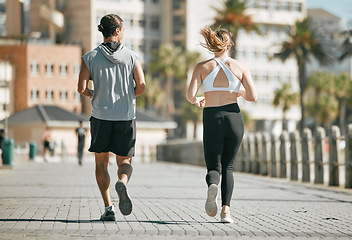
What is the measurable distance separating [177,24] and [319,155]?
92.1 metres

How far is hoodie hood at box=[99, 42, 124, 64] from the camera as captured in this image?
8070mm

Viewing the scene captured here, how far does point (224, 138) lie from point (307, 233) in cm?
144

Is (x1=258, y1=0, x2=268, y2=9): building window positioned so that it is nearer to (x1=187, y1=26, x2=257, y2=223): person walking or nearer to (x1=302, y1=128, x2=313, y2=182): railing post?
(x1=302, y1=128, x2=313, y2=182): railing post

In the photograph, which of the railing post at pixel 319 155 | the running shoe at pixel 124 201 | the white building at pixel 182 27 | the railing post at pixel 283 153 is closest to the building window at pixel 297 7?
the white building at pixel 182 27

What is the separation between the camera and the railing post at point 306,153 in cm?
1867

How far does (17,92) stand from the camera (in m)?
87.7

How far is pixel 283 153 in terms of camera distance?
21203 mm

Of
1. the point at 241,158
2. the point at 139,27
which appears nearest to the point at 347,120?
the point at 139,27

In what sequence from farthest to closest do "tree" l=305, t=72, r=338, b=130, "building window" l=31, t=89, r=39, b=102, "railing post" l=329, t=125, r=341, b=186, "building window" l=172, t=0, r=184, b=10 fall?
1. "building window" l=172, t=0, r=184, b=10
2. "tree" l=305, t=72, r=338, b=130
3. "building window" l=31, t=89, r=39, b=102
4. "railing post" l=329, t=125, r=341, b=186

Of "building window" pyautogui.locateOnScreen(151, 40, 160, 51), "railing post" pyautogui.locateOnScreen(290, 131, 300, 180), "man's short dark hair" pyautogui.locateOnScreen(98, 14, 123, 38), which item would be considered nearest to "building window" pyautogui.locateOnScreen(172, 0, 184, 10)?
"building window" pyautogui.locateOnScreen(151, 40, 160, 51)

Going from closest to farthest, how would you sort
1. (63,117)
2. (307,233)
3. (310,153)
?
(307,233) → (310,153) → (63,117)

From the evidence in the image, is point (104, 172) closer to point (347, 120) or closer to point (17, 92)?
point (17, 92)

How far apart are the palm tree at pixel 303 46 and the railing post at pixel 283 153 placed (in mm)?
50502

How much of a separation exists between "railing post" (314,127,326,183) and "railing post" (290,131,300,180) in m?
1.71
